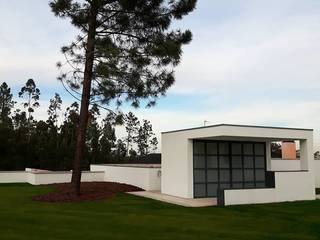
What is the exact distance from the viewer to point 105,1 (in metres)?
20.1

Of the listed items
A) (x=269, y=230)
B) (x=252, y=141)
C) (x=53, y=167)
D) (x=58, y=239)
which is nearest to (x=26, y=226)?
(x=58, y=239)

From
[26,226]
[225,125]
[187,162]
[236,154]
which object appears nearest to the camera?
[26,226]

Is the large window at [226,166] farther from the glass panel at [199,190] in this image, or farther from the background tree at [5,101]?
the background tree at [5,101]

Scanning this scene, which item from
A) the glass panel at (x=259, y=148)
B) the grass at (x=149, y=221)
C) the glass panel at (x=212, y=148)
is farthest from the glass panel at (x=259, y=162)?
the grass at (x=149, y=221)

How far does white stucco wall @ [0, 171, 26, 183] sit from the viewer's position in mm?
29314

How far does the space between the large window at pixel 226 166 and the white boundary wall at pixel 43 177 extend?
36.7 feet

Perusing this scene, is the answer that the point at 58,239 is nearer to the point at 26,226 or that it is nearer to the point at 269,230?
the point at 26,226

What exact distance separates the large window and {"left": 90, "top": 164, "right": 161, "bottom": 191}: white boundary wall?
4.17 meters

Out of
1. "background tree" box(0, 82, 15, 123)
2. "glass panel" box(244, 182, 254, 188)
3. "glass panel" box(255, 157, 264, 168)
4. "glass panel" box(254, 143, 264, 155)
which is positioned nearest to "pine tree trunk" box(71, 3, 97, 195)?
"glass panel" box(244, 182, 254, 188)

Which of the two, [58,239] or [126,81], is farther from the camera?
[126,81]

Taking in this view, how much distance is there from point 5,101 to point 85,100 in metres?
45.8

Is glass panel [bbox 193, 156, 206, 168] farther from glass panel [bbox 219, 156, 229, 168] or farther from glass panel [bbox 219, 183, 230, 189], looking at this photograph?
glass panel [bbox 219, 183, 230, 189]

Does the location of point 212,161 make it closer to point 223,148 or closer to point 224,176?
point 223,148

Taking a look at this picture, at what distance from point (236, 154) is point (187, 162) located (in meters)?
3.08
